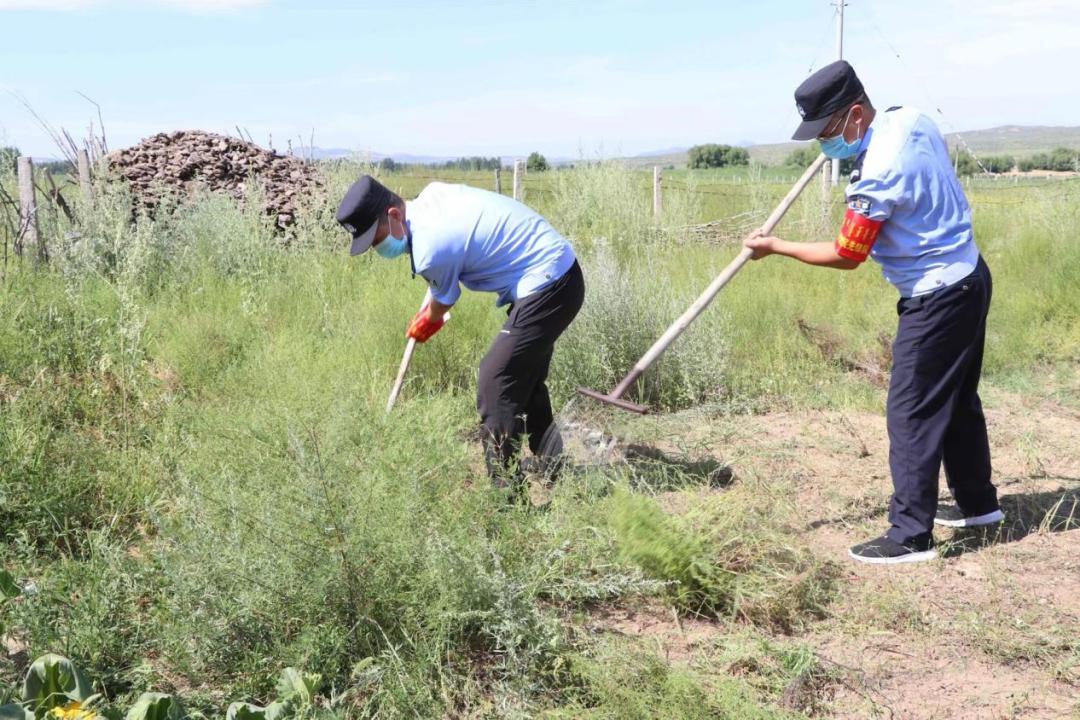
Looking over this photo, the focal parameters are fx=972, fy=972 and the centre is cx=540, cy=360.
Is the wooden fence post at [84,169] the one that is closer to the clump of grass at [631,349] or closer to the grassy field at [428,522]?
the grassy field at [428,522]

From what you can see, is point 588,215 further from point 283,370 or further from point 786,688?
point 786,688

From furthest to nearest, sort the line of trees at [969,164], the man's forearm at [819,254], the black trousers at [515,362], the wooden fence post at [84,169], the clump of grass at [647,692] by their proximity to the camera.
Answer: the wooden fence post at [84,169] < the line of trees at [969,164] < the black trousers at [515,362] < the man's forearm at [819,254] < the clump of grass at [647,692]

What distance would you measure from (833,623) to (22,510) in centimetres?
316

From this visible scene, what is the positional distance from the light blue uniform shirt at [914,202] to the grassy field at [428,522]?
1097 millimetres

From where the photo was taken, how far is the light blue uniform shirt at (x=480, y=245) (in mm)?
4047

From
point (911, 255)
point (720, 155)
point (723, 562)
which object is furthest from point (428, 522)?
point (720, 155)

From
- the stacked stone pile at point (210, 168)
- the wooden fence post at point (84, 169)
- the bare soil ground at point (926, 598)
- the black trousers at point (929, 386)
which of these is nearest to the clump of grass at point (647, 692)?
the bare soil ground at point (926, 598)

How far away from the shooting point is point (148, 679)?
2.95 m

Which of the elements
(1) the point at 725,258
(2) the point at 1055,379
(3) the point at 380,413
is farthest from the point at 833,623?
(1) the point at 725,258

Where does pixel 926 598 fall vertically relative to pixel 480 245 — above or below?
below

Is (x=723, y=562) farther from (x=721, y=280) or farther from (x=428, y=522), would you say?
(x=721, y=280)

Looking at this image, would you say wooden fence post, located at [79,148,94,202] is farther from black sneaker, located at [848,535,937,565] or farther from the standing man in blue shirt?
black sneaker, located at [848,535,937,565]

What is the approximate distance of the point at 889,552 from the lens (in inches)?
151

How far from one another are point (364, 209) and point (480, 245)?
514 millimetres
